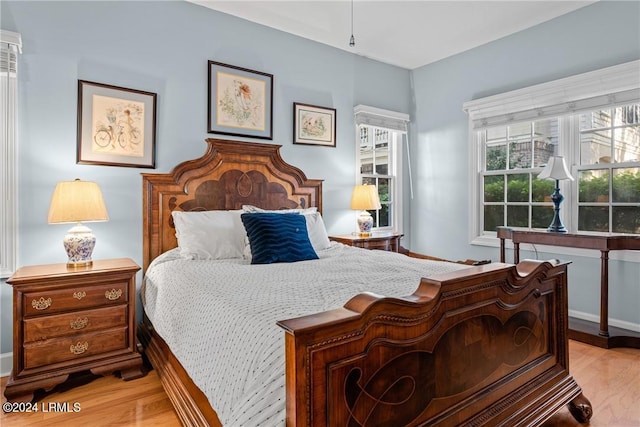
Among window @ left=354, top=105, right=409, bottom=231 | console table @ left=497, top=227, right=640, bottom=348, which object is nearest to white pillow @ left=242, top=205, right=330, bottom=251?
window @ left=354, top=105, right=409, bottom=231

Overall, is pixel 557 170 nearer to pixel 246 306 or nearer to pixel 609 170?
pixel 609 170

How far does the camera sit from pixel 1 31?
234 centimetres

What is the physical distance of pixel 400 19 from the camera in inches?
135

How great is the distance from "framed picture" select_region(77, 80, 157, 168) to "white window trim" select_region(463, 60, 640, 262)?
3.23 metres

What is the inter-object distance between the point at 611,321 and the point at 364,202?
2371mm

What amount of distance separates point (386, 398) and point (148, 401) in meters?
1.60

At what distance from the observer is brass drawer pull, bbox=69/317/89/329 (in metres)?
2.20

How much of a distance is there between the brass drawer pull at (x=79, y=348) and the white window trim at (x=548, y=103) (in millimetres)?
3664

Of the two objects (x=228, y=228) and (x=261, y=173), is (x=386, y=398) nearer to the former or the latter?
(x=228, y=228)

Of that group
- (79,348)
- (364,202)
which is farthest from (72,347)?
(364,202)

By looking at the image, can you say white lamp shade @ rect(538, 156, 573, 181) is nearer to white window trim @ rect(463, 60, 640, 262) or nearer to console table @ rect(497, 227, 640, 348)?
white window trim @ rect(463, 60, 640, 262)

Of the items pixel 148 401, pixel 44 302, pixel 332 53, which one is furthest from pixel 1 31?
pixel 332 53

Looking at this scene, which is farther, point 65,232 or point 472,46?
point 472,46

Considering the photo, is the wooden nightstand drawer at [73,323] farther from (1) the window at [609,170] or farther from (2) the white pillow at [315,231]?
(1) the window at [609,170]
